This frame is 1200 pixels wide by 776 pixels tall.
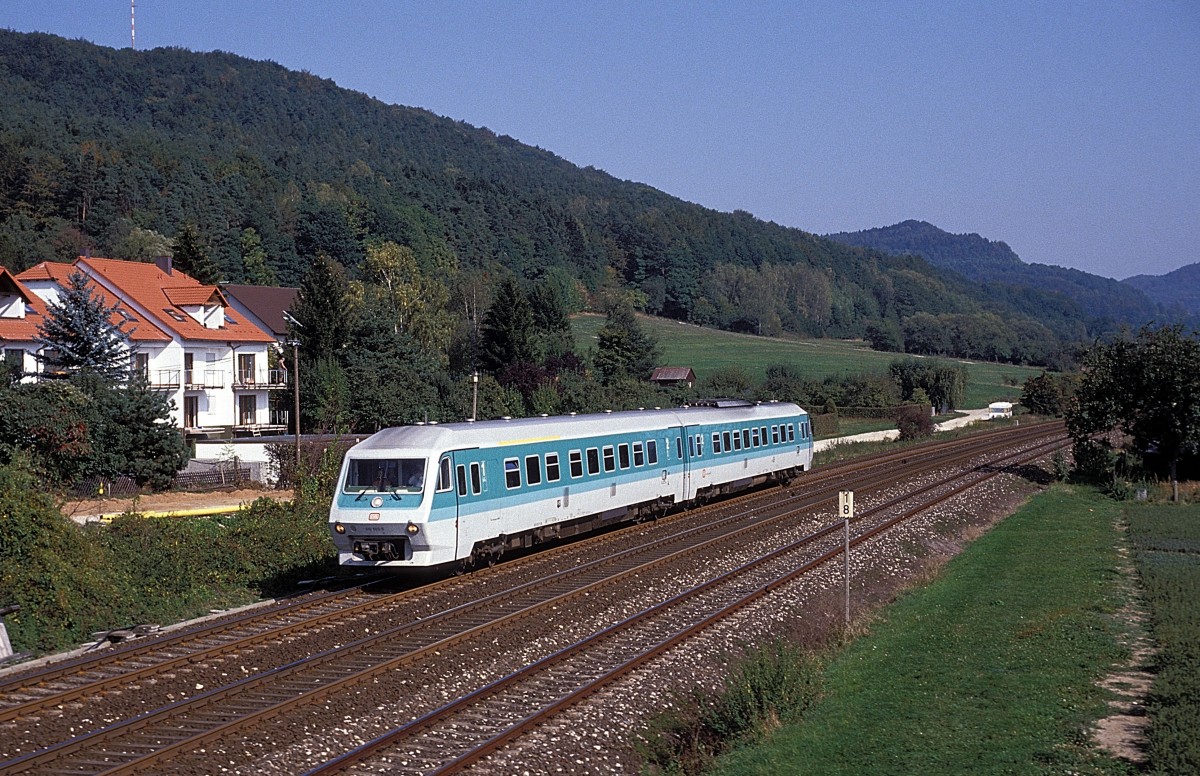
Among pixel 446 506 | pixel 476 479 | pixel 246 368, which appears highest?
pixel 246 368

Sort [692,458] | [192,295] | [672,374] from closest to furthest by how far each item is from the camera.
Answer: [692,458] → [192,295] → [672,374]

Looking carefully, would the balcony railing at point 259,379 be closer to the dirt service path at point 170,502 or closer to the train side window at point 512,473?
the dirt service path at point 170,502

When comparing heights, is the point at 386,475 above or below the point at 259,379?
below

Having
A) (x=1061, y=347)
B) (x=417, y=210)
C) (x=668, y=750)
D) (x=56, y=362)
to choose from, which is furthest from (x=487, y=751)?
(x=1061, y=347)

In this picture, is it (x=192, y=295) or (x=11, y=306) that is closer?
(x=11, y=306)

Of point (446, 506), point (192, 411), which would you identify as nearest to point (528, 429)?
point (446, 506)

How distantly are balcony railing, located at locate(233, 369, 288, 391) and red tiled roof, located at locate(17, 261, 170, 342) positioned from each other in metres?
5.26

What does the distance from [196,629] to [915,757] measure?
1100 centimetres

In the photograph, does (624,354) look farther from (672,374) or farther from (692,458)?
(692,458)

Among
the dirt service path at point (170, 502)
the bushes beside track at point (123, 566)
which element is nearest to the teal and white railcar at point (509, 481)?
the bushes beside track at point (123, 566)

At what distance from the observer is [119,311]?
2121 inches

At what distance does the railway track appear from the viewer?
11.3m

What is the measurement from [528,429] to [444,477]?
370cm

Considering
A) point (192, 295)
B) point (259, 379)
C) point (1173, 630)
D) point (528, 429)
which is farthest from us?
point (259, 379)
